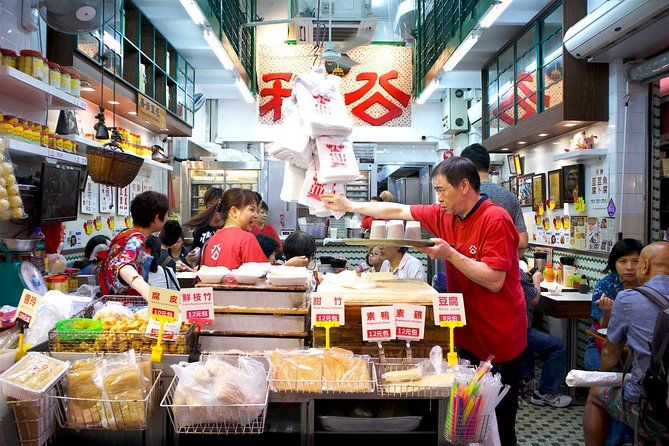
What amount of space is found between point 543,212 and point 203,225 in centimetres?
448

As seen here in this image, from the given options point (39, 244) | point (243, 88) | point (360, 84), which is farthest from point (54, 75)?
point (360, 84)

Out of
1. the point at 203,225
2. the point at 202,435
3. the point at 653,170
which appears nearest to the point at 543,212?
the point at 653,170

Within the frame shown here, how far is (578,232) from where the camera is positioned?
20.2 ft

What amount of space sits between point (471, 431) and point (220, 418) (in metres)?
0.89

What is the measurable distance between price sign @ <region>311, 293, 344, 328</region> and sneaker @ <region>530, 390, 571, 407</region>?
3.75 metres

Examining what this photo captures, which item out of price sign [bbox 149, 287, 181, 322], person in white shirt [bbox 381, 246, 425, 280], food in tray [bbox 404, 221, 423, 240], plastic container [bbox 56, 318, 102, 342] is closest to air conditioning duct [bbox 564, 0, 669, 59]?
person in white shirt [bbox 381, 246, 425, 280]

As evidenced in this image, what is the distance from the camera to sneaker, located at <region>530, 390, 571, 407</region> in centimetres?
494

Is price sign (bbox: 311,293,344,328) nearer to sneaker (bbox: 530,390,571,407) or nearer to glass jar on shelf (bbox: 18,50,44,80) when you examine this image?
glass jar on shelf (bbox: 18,50,44,80)

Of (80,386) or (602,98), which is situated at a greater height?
(602,98)

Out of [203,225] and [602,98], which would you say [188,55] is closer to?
[203,225]

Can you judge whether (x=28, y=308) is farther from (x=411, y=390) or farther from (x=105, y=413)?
(x=411, y=390)

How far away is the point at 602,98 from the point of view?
5.63m

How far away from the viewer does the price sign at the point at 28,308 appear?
2221 mm

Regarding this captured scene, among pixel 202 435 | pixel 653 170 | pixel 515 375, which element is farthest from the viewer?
pixel 653 170
